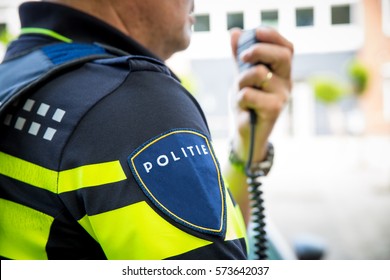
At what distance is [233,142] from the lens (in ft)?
3.90

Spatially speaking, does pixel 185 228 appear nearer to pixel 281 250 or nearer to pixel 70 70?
pixel 70 70

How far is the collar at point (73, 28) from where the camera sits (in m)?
0.74

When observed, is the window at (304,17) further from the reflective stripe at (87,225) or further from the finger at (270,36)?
the reflective stripe at (87,225)

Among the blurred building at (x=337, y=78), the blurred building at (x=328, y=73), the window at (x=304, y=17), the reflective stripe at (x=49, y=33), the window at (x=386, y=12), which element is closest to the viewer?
the reflective stripe at (x=49, y=33)

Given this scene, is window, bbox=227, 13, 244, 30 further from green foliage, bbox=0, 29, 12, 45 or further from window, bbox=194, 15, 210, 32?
green foliage, bbox=0, 29, 12, 45

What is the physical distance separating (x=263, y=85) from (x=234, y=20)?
→ 0.29 meters

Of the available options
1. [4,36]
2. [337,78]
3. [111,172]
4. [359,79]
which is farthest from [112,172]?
[337,78]

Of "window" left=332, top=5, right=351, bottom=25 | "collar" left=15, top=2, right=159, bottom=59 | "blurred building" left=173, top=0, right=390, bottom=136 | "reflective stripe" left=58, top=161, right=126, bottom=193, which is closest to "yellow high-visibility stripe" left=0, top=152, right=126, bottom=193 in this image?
"reflective stripe" left=58, top=161, right=126, bottom=193

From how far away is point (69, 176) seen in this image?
54 cm

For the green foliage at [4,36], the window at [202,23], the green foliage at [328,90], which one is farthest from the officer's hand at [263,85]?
the green foliage at [328,90]

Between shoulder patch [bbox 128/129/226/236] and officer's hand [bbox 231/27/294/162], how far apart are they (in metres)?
0.46

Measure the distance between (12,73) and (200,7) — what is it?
639 mm
